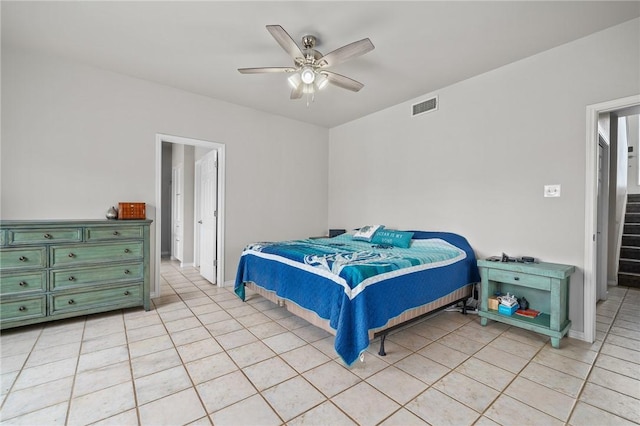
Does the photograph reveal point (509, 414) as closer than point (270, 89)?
Yes

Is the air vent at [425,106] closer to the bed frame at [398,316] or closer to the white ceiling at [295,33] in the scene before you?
the white ceiling at [295,33]

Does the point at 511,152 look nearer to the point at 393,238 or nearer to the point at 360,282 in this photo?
the point at 393,238

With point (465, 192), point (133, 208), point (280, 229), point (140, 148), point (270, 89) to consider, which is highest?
point (270, 89)

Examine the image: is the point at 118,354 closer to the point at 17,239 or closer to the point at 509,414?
the point at 17,239

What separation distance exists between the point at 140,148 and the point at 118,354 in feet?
7.99

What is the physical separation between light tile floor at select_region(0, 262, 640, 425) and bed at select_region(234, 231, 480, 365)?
0.86 feet

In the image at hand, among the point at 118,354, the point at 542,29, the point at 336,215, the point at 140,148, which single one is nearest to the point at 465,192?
the point at 542,29

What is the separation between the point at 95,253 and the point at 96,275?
228mm

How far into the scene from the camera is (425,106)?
386cm

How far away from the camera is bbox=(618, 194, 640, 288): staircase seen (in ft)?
13.9

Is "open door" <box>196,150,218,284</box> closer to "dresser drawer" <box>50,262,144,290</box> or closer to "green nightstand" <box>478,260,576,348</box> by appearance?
"dresser drawer" <box>50,262,144,290</box>

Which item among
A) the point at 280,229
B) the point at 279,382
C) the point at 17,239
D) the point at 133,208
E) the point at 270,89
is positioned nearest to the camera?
the point at 279,382

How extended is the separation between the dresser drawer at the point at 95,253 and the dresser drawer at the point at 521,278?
3.77 meters

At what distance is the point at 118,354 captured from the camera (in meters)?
2.23
